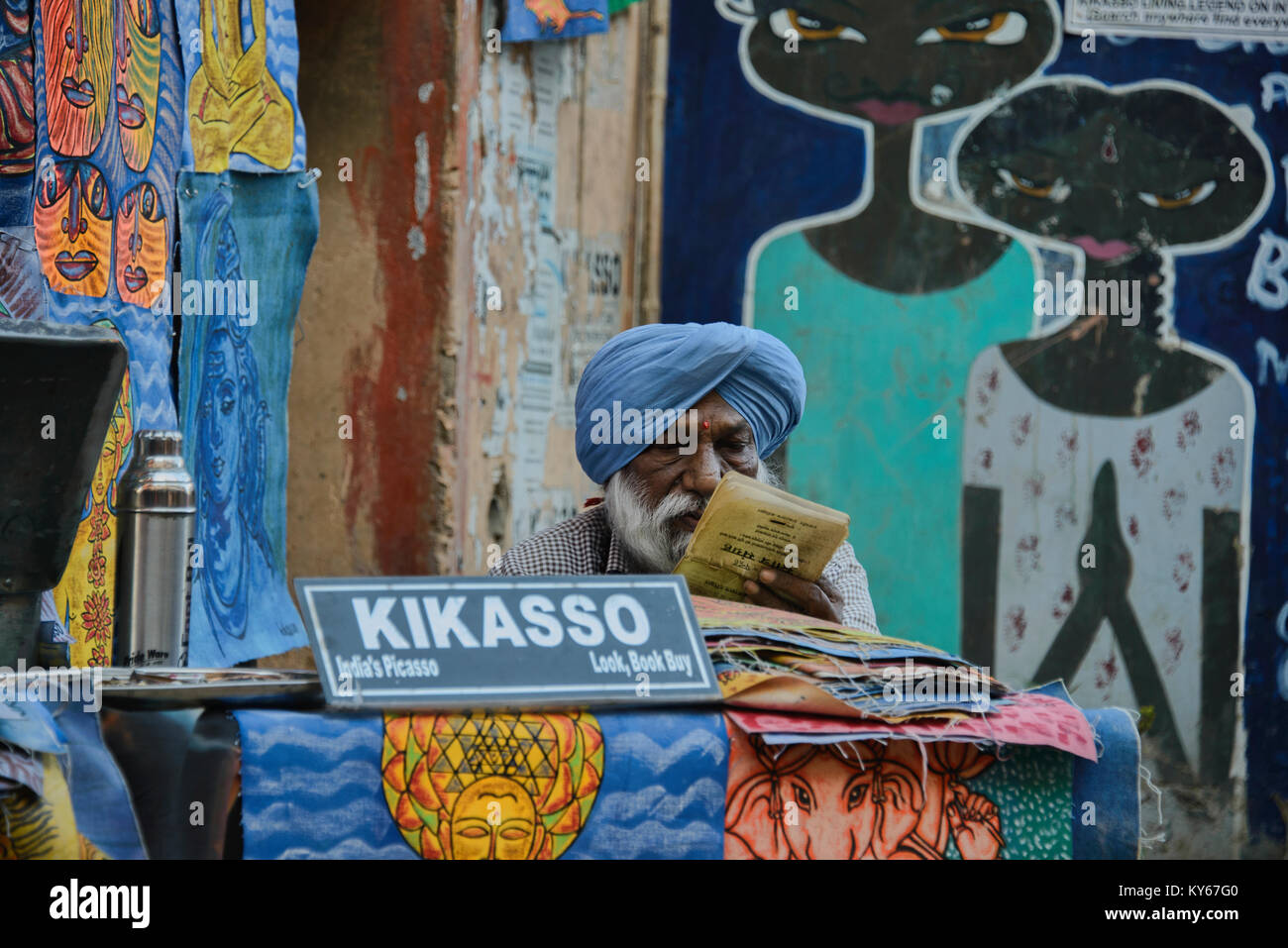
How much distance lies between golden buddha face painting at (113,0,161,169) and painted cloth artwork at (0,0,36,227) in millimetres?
224

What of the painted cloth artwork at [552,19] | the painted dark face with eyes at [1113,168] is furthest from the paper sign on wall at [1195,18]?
the painted cloth artwork at [552,19]

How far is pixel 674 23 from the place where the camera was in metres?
6.49

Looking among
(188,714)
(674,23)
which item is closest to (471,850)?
(188,714)

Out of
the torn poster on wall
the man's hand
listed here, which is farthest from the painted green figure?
the man's hand

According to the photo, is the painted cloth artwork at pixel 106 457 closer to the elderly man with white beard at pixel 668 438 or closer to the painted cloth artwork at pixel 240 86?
the painted cloth artwork at pixel 240 86

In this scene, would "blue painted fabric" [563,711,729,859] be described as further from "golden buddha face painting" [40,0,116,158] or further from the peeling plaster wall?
the peeling plaster wall

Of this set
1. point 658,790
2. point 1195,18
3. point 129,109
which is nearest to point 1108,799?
point 658,790

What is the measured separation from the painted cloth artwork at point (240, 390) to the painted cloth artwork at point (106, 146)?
16 centimetres

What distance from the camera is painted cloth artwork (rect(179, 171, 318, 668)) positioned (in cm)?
378

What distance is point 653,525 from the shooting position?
320 centimetres

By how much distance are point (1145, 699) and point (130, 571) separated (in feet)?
17.5

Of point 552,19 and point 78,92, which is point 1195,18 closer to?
point 552,19

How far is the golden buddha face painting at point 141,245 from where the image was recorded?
3.35 metres
